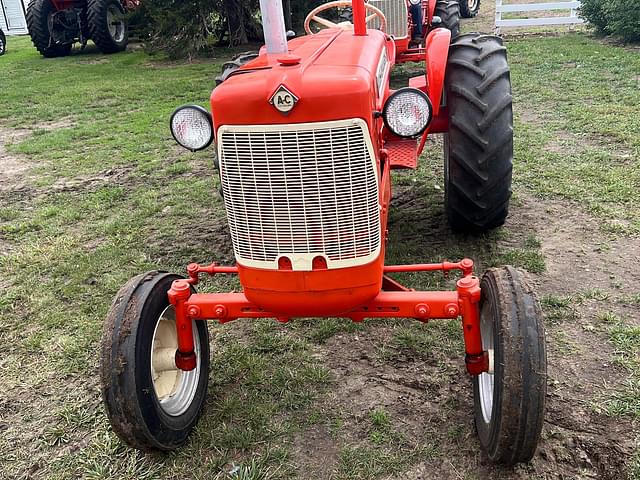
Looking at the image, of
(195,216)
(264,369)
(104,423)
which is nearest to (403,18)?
(195,216)

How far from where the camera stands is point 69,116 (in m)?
9.55

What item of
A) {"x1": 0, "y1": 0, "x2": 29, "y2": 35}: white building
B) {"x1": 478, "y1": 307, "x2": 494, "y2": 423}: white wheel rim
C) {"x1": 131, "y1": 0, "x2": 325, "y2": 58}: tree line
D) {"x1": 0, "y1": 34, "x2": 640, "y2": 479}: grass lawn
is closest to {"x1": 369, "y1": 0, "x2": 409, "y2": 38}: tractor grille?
{"x1": 0, "y1": 34, "x2": 640, "y2": 479}: grass lawn

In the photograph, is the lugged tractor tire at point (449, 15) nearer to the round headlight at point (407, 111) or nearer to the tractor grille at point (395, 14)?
the tractor grille at point (395, 14)

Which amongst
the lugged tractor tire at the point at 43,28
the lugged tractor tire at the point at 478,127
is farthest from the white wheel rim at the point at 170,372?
the lugged tractor tire at the point at 43,28

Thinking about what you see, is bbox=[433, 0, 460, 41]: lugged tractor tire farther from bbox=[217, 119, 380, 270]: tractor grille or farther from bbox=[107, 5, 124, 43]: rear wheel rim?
bbox=[107, 5, 124, 43]: rear wheel rim

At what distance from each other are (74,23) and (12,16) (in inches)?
670

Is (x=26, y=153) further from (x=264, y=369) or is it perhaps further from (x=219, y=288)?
(x=264, y=369)

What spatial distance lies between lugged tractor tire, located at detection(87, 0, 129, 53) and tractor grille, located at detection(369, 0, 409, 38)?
9.07 metres

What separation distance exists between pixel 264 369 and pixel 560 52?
9.58 m

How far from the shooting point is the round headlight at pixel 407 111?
235 centimetres

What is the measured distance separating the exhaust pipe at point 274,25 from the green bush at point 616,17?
1004 cm

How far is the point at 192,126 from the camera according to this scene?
100 inches

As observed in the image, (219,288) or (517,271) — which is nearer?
(517,271)

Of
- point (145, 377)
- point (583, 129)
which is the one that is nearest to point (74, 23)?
point (583, 129)
